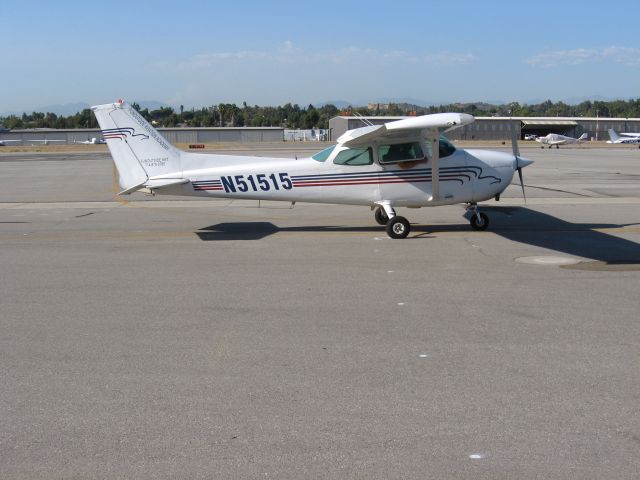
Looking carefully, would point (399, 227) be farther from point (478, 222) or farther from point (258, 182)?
point (258, 182)

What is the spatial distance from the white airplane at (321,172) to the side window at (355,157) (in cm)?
2

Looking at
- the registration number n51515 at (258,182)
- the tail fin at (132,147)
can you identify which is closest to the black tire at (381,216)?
the registration number n51515 at (258,182)

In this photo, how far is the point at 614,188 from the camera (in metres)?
24.5

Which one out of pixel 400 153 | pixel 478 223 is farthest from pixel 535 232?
pixel 400 153

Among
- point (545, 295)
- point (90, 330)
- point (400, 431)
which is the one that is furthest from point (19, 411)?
point (545, 295)

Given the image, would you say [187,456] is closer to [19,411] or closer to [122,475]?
[122,475]

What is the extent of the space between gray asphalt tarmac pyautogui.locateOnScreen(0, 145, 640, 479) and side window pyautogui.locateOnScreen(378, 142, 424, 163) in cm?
169

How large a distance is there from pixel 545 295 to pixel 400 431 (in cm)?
459

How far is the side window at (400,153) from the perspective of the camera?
14320 mm

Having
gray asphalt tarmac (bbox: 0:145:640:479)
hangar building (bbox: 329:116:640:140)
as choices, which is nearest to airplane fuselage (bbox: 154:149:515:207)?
gray asphalt tarmac (bbox: 0:145:640:479)

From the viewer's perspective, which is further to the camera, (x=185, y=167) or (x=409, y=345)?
(x=185, y=167)

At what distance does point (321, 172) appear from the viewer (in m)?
14.4

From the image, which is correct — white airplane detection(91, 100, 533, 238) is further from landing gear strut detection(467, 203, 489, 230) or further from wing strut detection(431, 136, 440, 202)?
landing gear strut detection(467, 203, 489, 230)

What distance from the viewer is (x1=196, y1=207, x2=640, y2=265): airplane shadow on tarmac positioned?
12.1 metres
